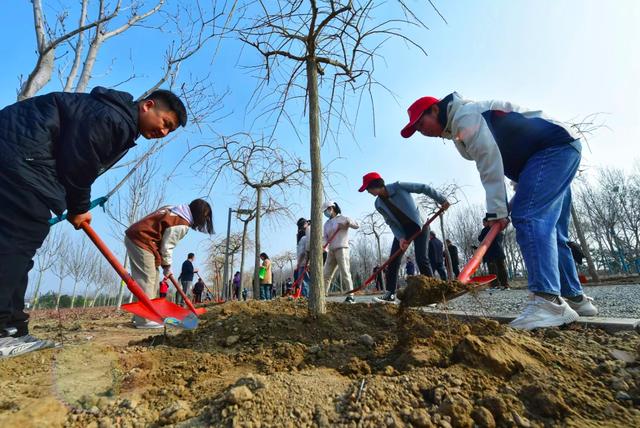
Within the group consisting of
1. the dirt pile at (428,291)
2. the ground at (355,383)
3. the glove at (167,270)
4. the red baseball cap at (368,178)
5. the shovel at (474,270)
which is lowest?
the ground at (355,383)

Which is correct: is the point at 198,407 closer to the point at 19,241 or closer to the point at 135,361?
the point at 135,361

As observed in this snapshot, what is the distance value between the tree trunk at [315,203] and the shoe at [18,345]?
2.03 meters

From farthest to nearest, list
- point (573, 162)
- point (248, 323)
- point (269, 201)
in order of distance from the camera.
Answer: point (269, 201)
point (248, 323)
point (573, 162)

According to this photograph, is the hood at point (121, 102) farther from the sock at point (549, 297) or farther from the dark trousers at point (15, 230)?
the sock at point (549, 297)

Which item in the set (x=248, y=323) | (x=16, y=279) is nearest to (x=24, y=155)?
(x=16, y=279)

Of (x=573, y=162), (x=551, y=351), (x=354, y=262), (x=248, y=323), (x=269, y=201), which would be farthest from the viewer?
(x=354, y=262)

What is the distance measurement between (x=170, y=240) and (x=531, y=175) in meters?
3.87

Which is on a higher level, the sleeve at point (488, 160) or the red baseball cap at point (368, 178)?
the red baseball cap at point (368, 178)

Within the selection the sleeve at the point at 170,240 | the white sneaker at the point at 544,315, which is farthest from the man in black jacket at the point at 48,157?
the white sneaker at the point at 544,315

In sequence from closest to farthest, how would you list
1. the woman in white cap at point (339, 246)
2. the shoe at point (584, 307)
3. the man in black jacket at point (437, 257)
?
1. the shoe at point (584, 307)
2. the woman in white cap at point (339, 246)
3. the man in black jacket at point (437, 257)

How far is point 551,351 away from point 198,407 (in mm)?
1623

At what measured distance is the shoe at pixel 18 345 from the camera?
7.14 ft

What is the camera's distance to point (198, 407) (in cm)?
128

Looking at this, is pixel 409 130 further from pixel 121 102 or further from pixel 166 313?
pixel 166 313
